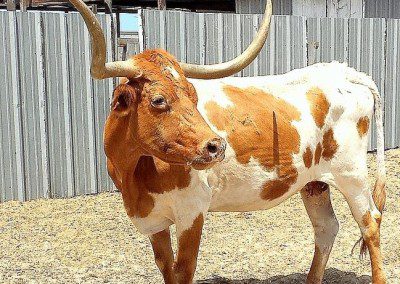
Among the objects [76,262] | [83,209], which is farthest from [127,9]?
[76,262]

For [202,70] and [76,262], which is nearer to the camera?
[202,70]

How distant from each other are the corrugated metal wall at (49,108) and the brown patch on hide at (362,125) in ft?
13.2

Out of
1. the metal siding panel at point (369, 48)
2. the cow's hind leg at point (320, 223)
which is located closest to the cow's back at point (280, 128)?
the cow's hind leg at point (320, 223)

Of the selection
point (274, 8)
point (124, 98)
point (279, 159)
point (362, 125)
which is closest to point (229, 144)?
point (279, 159)

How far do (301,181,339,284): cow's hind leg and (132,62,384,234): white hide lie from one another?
38 centimetres

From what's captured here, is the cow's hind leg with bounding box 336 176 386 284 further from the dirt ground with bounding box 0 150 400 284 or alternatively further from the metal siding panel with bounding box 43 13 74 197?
the metal siding panel with bounding box 43 13 74 197

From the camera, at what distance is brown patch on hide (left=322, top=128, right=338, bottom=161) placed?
4.50 metres

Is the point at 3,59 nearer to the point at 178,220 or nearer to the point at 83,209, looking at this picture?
the point at 83,209

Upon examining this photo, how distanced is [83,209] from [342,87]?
3.81 meters

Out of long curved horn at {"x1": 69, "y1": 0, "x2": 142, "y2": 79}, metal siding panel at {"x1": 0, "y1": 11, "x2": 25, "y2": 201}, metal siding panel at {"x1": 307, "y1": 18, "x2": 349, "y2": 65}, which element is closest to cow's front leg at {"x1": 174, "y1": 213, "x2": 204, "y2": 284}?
long curved horn at {"x1": 69, "y1": 0, "x2": 142, "y2": 79}

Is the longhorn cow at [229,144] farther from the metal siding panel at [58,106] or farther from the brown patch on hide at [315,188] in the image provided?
the metal siding panel at [58,106]

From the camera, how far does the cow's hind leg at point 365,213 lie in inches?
180

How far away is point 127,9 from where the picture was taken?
13.6 m

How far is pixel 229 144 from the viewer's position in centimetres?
397
